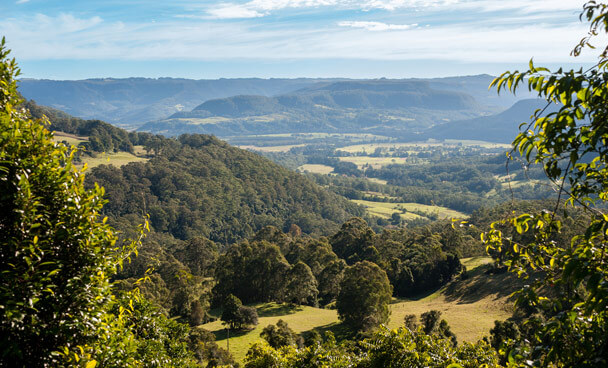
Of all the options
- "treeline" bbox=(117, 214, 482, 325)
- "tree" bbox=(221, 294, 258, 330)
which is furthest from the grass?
"treeline" bbox=(117, 214, 482, 325)

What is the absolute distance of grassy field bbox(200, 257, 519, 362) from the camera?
3594 centimetres

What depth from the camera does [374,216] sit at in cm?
13900

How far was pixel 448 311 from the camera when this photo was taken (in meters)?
41.7

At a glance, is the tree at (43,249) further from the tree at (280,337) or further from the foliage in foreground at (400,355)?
the tree at (280,337)

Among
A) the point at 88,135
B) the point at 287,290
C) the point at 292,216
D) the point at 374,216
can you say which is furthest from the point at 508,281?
the point at 88,135

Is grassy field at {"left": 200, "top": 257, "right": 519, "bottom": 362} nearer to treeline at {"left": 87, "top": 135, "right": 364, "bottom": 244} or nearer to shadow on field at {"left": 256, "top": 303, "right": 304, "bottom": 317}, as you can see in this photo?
shadow on field at {"left": 256, "top": 303, "right": 304, "bottom": 317}

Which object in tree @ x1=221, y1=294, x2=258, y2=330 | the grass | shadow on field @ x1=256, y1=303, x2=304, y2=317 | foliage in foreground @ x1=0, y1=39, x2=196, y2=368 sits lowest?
shadow on field @ x1=256, y1=303, x2=304, y2=317

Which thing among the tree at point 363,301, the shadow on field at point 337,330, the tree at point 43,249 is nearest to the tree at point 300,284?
the shadow on field at point 337,330

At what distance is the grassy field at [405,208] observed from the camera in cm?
14438

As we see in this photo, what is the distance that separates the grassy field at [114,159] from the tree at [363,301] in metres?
89.0

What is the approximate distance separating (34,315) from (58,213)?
1.14m

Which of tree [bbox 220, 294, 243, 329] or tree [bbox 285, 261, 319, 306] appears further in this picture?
tree [bbox 285, 261, 319, 306]

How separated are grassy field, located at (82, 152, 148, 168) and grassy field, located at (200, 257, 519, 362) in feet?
271

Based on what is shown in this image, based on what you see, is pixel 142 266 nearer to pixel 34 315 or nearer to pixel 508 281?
pixel 508 281
